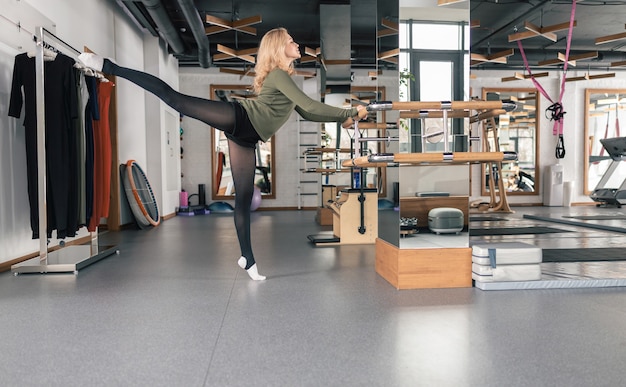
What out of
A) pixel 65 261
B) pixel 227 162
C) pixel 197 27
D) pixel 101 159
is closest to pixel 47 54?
pixel 101 159

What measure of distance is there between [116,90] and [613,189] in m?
9.85

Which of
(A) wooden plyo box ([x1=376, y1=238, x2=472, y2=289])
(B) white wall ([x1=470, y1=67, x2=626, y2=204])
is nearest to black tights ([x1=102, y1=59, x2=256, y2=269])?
(A) wooden plyo box ([x1=376, y1=238, x2=472, y2=289])

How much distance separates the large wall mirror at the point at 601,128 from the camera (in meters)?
11.5

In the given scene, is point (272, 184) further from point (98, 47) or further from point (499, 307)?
point (499, 307)

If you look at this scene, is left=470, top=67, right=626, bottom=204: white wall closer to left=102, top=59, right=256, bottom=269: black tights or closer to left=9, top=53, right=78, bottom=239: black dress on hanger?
left=102, top=59, right=256, bottom=269: black tights

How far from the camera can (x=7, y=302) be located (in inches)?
109

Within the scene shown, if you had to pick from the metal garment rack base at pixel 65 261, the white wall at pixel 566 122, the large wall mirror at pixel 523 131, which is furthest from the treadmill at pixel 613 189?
the metal garment rack base at pixel 65 261

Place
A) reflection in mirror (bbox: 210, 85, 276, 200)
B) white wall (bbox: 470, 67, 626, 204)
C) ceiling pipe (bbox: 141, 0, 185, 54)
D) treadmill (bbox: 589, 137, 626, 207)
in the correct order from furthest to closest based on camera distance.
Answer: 1. white wall (bbox: 470, 67, 626, 204)
2. reflection in mirror (bbox: 210, 85, 276, 200)
3. treadmill (bbox: 589, 137, 626, 207)
4. ceiling pipe (bbox: 141, 0, 185, 54)

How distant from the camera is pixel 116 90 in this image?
22.3 ft

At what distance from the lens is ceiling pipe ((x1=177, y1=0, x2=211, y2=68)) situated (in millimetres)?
6484

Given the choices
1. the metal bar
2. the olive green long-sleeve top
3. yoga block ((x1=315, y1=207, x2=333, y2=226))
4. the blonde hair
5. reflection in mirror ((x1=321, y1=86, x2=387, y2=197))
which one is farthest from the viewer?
yoga block ((x1=315, y1=207, x2=333, y2=226))

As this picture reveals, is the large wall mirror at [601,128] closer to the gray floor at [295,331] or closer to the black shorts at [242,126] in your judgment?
the gray floor at [295,331]

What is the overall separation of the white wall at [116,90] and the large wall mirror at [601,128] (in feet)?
32.4

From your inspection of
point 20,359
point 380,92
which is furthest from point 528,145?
point 20,359
